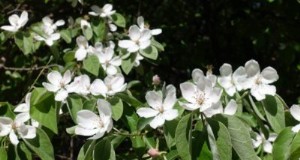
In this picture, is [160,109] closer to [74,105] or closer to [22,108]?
[74,105]

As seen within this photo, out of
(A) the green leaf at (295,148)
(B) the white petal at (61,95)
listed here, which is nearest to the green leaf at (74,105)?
(B) the white petal at (61,95)

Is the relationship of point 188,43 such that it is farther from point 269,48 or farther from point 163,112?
point 163,112

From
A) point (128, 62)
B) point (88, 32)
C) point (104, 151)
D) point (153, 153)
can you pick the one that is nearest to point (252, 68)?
point (153, 153)

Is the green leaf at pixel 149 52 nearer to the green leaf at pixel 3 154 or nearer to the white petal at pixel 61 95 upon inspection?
the white petal at pixel 61 95

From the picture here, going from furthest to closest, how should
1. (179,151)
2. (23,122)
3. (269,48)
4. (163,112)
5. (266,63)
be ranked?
1. (266,63)
2. (269,48)
3. (23,122)
4. (163,112)
5. (179,151)

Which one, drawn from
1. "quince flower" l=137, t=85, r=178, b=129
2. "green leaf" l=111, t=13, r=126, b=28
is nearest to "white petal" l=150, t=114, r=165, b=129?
"quince flower" l=137, t=85, r=178, b=129

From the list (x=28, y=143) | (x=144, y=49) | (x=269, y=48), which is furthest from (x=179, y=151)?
(x=269, y=48)
